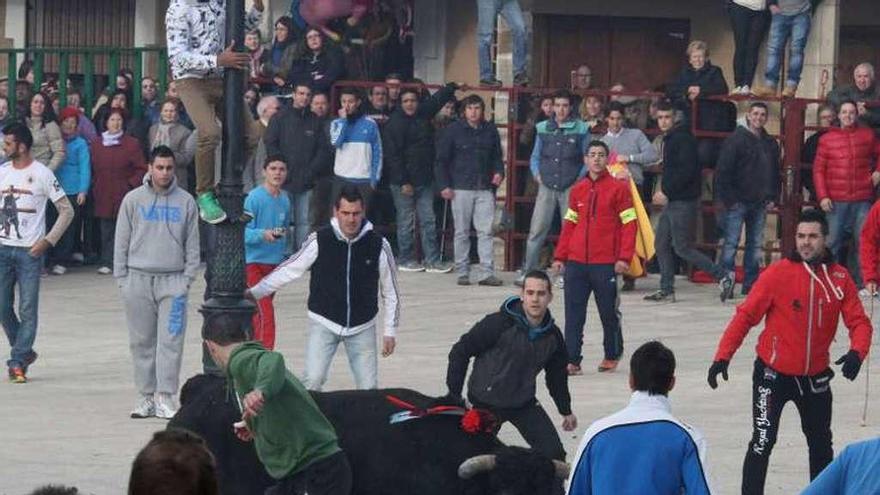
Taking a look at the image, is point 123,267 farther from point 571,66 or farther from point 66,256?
point 571,66

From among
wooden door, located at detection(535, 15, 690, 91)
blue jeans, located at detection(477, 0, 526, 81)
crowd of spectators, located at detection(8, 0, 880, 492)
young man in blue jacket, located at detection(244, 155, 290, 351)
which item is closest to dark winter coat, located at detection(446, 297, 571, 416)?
young man in blue jacket, located at detection(244, 155, 290, 351)

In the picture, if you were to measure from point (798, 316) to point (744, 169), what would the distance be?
9337 millimetres

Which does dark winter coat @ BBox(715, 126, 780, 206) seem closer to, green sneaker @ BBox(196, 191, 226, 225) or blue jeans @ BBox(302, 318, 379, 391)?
blue jeans @ BBox(302, 318, 379, 391)

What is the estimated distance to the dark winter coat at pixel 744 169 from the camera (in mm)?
20391

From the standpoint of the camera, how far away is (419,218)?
2211 cm

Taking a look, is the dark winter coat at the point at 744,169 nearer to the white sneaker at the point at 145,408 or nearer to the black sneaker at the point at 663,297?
the black sneaker at the point at 663,297

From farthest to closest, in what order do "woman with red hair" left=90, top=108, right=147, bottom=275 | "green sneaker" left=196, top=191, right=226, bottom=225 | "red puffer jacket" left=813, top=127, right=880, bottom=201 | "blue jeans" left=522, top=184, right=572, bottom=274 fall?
"woman with red hair" left=90, top=108, right=147, bottom=275
"blue jeans" left=522, top=184, right=572, bottom=274
"red puffer jacket" left=813, top=127, right=880, bottom=201
"green sneaker" left=196, top=191, right=226, bottom=225

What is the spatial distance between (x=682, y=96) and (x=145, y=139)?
19.1 ft

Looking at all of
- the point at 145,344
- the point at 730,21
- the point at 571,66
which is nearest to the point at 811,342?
the point at 145,344

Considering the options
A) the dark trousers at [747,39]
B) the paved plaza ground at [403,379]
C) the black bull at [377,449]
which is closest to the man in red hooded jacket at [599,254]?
the paved plaza ground at [403,379]

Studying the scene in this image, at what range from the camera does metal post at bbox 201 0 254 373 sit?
1196 cm

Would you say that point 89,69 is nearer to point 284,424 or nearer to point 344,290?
point 344,290

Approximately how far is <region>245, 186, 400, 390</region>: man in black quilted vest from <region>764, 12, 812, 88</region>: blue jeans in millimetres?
9766

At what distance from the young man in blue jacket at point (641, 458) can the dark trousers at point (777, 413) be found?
3.39m
